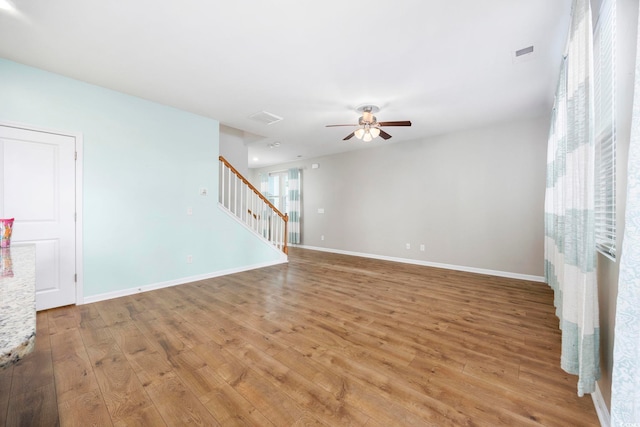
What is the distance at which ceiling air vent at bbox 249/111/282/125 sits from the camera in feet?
13.2

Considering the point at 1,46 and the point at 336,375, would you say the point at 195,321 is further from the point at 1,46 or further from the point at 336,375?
the point at 1,46

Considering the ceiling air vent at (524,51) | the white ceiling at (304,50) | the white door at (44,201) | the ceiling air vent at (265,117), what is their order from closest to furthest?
the white ceiling at (304,50) → the ceiling air vent at (524,51) → the white door at (44,201) → the ceiling air vent at (265,117)

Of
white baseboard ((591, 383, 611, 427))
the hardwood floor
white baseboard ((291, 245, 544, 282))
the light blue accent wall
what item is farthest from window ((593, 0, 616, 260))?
the light blue accent wall

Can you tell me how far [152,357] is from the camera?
1.99m

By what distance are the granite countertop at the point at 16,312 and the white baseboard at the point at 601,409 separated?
2388 millimetres

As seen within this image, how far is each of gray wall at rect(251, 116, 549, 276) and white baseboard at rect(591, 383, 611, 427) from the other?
3273 millimetres

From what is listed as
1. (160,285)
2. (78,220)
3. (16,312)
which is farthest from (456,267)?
(78,220)

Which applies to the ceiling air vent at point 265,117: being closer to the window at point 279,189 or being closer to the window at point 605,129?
the window at point 605,129

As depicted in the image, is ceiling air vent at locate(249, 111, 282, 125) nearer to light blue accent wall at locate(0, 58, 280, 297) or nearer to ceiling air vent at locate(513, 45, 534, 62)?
light blue accent wall at locate(0, 58, 280, 297)

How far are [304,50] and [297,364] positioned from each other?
9.05ft

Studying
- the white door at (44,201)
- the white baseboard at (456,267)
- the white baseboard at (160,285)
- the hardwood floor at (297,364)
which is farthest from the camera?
the white baseboard at (456,267)

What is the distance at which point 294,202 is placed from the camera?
773 cm

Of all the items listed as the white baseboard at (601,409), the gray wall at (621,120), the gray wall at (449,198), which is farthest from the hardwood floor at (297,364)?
the gray wall at (449,198)

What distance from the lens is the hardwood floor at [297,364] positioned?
146cm
